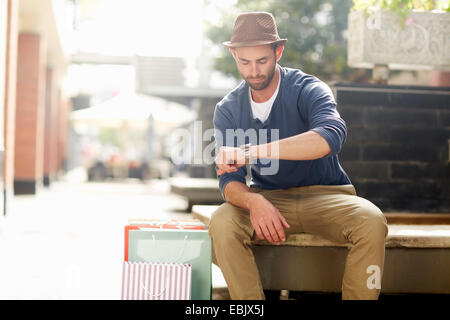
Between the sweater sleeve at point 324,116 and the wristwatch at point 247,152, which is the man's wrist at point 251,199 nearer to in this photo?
the wristwatch at point 247,152

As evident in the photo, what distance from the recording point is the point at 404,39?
16.7 ft

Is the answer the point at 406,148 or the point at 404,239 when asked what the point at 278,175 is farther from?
the point at 406,148

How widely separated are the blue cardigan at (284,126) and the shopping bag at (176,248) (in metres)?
0.29

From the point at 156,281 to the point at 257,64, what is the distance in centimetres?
115

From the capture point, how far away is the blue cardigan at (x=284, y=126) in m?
3.06

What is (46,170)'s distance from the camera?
1617 cm

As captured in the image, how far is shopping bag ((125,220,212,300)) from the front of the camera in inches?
116

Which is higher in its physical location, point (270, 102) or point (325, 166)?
point (270, 102)

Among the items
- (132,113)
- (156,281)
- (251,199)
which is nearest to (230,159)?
(251,199)

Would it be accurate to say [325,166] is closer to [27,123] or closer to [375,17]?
[375,17]

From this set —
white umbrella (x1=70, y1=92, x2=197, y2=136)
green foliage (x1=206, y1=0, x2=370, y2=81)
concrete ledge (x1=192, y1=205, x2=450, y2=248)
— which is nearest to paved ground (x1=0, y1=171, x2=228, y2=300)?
concrete ledge (x1=192, y1=205, x2=450, y2=248)

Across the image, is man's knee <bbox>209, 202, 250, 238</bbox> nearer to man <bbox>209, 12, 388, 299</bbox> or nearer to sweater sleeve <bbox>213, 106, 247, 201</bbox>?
man <bbox>209, 12, 388, 299</bbox>

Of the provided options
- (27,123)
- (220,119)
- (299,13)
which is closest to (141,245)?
(220,119)
